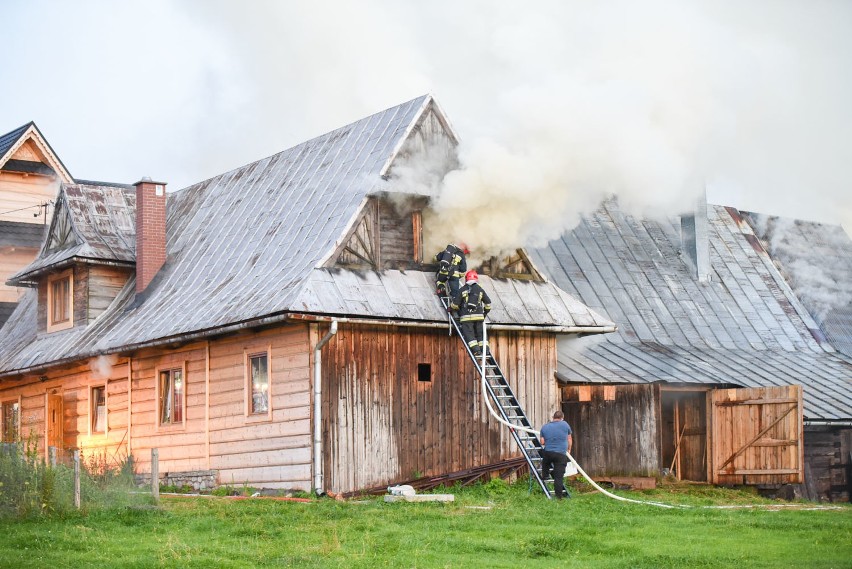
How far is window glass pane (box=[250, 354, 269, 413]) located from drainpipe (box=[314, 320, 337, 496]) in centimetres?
160

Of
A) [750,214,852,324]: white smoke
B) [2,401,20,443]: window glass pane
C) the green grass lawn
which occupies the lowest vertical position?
the green grass lawn

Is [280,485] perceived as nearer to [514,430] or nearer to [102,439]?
[514,430]

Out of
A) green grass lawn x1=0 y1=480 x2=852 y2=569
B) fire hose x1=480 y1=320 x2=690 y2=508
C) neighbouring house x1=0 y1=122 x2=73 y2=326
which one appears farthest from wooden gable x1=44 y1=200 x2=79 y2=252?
fire hose x1=480 y1=320 x2=690 y2=508

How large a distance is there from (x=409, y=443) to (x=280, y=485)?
2415 millimetres

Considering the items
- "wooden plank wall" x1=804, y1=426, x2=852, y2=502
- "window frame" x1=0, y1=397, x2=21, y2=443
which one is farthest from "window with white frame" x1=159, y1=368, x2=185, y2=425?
"wooden plank wall" x1=804, y1=426, x2=852, y2=502

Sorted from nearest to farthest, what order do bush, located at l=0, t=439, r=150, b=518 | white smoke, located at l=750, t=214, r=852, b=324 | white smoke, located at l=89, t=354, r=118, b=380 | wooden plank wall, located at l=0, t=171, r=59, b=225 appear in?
bush, located at l=0, t=439, r=150, b=518, white smoke, located at l=89, t=354, r=118, b=380, white smoke, located at l=750, t=214, r=852, b=324, wooden plank wall, located at l=0, t=171, r=59, b=225

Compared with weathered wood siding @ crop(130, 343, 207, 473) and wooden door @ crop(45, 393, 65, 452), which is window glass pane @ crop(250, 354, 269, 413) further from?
wooden door @ crop(45, 393, 65, 452)

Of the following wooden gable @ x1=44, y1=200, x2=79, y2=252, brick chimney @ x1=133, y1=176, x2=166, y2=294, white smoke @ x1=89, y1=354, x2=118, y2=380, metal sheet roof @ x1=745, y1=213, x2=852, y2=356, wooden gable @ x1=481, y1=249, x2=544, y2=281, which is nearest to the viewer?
wooden gable @ x1=481, y1=249, x2=544, y2=281

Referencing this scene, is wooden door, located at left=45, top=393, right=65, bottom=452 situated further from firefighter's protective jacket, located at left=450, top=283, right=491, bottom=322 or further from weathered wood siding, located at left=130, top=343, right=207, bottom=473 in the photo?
firefighter's protective jacket, located at left=450, top=283, right=491, bottom=322

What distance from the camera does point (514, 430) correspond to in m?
23.0

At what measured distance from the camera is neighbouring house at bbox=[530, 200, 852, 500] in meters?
25.7

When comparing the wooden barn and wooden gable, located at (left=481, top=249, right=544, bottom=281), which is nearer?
the wooden barn

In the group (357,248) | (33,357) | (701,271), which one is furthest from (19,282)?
(701,271)

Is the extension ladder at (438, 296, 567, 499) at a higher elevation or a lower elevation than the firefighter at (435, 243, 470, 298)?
lower
